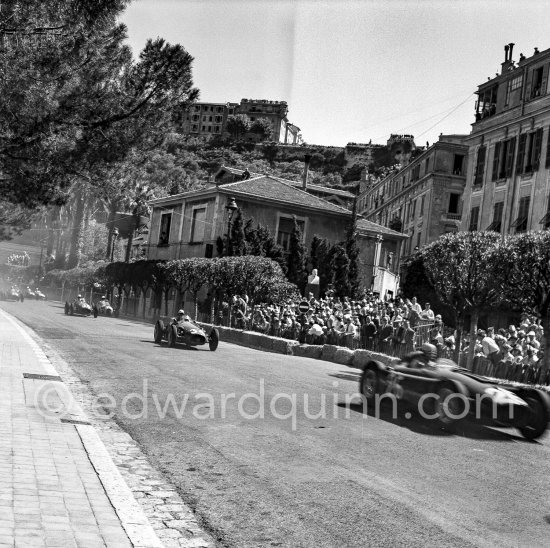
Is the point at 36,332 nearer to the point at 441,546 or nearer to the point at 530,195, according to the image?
the point at 441,546

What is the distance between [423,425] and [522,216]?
30599 millimetres

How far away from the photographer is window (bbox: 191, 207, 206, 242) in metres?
49.1

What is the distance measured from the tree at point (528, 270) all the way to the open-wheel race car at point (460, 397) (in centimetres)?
870

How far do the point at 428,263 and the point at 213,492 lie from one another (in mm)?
18077

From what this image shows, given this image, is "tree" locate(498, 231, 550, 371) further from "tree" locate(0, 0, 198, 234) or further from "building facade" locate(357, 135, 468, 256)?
"building facade" locate(357, 135, 468, 256)

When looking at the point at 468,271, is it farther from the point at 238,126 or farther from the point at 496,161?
the point at 238,126

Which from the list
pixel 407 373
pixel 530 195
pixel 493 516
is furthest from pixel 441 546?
pixel 530 195

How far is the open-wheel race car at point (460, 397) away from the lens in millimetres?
10312

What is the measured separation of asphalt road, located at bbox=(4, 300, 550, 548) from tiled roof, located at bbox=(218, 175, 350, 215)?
34115 millimetres

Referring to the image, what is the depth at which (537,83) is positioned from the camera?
3956cm

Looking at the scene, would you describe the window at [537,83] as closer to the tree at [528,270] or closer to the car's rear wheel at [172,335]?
the tree at [528,270]

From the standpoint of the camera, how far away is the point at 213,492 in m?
6.45

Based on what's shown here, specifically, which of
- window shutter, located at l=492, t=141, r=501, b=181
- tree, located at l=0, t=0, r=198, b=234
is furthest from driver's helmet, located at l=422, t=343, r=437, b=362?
window shutter, located at l=492, t=141, r=501, b=181

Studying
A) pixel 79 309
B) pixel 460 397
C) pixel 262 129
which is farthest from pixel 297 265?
pixel 262 129
